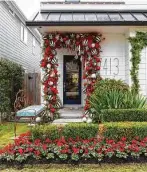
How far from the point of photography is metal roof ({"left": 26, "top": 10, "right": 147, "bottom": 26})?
11.0m

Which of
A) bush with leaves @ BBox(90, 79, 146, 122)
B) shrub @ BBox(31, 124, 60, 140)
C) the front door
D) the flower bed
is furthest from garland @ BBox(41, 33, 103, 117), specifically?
the flower bed

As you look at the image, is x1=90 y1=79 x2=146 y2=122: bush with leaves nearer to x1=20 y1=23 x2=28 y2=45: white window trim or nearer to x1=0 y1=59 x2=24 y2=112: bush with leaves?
x1=0 y1=59 x2=24 y2=112: bush with leaves

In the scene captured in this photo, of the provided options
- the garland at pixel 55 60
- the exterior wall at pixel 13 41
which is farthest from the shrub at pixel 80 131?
the exterior wall at pixel 13 41

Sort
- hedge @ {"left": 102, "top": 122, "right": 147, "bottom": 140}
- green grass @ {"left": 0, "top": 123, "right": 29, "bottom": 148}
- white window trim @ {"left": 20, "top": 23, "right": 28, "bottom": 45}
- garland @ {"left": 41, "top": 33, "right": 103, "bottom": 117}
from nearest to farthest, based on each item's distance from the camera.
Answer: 1. hedge @ {"left": 102, "top": 122, "right": 147, "bottom": 140}
2. green grass @ {"left": 0, "top": 123, "right": 29, "bottom": 148}
3. garland @ {"left": 41, "top": 33, "right": 103, "bottom": 117}
4. white window trim @ {"left": 20, "top": 23, "right": 28, "bottom": 45}

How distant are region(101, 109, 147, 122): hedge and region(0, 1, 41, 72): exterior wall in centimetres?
865

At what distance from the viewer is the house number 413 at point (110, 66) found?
40.9ft

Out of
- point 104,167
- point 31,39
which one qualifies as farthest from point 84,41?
point 31,39

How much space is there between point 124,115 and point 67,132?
5.83 feet

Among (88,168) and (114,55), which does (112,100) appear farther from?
(114,55)

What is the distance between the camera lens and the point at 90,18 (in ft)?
38.7

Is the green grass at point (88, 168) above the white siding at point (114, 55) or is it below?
below

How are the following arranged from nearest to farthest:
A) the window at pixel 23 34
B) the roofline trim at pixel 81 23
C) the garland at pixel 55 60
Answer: the roofline trim at pixel 81 23
the garland at pixel 55 60
the window at pixel 23 34

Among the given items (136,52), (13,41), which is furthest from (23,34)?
(136,52)

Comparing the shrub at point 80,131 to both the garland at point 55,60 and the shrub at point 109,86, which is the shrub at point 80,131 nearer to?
the shrub at point 109,86
